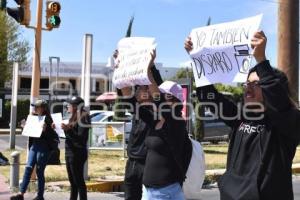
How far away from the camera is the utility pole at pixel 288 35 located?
1209cm

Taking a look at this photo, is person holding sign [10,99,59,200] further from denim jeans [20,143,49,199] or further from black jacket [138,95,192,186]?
black jacket [138,95,192,186]

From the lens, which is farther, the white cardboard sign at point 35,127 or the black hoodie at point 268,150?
the white cardboard sign at point 35,127

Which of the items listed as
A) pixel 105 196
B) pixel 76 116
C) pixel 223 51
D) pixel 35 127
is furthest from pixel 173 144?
pixel 105 196

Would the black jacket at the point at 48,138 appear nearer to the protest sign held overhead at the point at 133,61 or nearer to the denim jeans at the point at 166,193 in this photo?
the protest sign held overhead at the point at 133,61

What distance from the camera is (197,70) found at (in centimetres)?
462

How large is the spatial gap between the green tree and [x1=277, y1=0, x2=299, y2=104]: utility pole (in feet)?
88.1

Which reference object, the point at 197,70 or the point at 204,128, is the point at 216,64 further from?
the point at 204,128

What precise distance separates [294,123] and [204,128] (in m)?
19.8

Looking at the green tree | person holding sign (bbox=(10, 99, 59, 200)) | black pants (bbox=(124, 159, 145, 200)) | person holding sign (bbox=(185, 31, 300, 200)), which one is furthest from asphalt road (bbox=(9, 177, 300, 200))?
the green tree

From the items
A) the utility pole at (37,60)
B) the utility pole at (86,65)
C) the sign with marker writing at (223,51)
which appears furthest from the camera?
the utility pole at (86,65)

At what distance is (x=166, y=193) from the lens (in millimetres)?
4676

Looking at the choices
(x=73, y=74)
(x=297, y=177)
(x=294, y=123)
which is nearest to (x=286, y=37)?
(x=297, y=177)

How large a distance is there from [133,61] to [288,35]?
7.29m

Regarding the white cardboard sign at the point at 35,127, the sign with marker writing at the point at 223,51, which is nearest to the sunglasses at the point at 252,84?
the sign with marker writing at the point at 223,51
